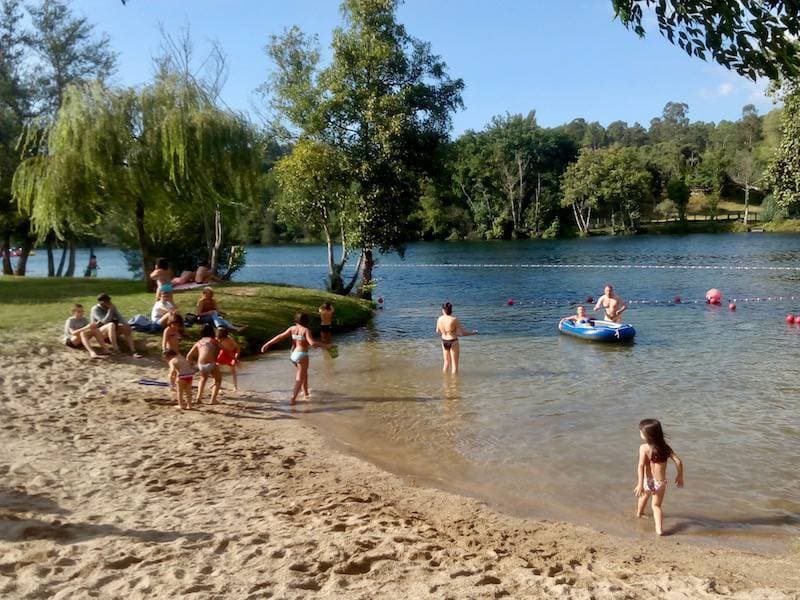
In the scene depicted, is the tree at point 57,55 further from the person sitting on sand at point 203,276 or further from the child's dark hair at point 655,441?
the child's dark hair at point 655,441

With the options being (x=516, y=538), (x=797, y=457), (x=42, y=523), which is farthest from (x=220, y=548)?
(x=797, y=457)

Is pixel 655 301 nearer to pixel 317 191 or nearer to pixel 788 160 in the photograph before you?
pixel 788 160

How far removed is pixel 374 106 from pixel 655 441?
19620 mm

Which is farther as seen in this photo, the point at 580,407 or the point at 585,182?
the point at 585,182

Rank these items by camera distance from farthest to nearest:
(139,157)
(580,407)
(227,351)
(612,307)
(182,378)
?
(612,307), (139,157), (227,351), (580,407), (182,378)

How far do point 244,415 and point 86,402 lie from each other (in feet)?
8.34

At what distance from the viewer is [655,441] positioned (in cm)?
697

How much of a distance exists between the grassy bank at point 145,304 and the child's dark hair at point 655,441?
37.0 feet

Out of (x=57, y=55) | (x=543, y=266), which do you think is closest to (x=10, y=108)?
(x=57, y=55)

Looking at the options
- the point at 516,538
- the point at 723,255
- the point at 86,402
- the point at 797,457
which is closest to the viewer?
the point at 516,538

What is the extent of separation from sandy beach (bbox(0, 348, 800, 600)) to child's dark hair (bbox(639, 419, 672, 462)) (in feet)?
2.66

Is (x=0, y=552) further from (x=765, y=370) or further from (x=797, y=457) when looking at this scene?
(x=765, y=370)

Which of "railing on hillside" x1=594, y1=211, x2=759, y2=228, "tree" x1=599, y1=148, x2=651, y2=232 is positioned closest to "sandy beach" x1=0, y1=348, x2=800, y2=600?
"tree" x1=599, y1=148, x2=651, y2=232

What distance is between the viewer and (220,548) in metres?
5.82
